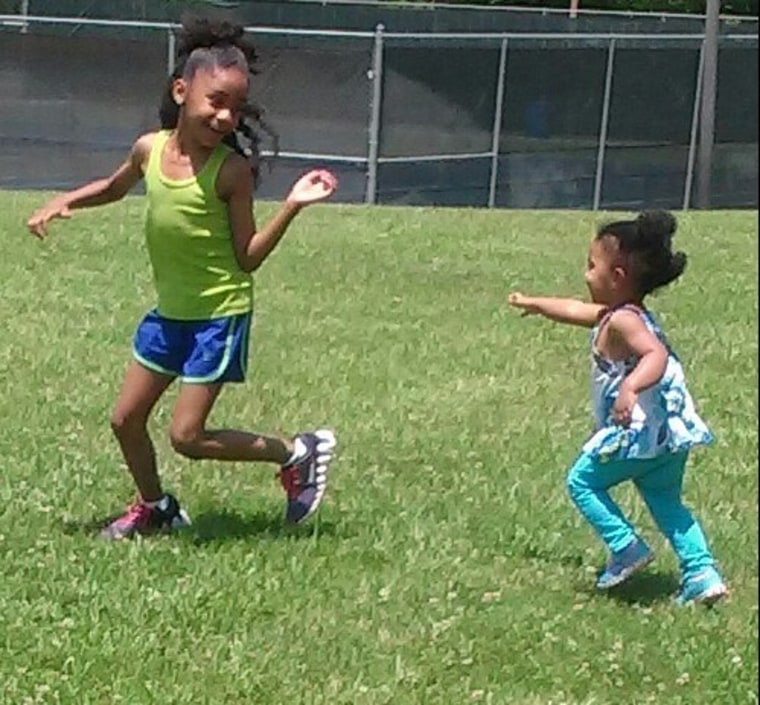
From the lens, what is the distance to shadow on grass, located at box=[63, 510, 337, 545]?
→ 5602 millimetres

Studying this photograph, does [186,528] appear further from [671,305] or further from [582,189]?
[582,189]

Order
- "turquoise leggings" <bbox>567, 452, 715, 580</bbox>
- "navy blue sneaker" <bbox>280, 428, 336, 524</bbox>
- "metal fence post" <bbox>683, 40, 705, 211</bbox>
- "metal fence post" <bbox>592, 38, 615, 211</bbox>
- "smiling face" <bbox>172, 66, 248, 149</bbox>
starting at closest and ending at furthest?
"turquoise leggings" <bbox>567, 452, 715, 580</bbox>
"smiling face" <bbox>172, 66, 248, 149</bbox>
"navy blue sneaker" <bbox>280, 428, 336, 524</bbox>
"metal fence post" <bbox>592, 38, 615, 211</bbox>
"metal fence post" <bbox>683, 40, 705, 211</bbox>

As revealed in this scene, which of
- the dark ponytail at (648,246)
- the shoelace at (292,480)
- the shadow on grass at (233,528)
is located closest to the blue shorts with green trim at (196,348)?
the shoelace at (292,480)

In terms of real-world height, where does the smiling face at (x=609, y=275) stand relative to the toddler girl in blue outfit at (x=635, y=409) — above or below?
above

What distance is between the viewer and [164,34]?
71.0ft

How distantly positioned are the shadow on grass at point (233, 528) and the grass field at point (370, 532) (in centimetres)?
1

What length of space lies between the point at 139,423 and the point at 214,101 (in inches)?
39.0

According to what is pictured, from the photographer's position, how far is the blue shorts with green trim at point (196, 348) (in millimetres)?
5469

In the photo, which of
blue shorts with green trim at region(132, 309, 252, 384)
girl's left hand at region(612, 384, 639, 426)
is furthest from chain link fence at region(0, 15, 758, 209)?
girl's left hand at region(612, 384, 639, 426)

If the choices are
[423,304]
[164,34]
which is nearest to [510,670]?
[423,304]

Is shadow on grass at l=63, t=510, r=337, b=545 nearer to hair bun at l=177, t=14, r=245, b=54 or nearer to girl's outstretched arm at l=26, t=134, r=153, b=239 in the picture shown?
girl's outstretched arm at l=26, t=134, r=153, b=239

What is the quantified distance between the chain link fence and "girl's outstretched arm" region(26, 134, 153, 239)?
14628 millimetres

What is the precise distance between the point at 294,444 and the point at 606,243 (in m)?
1.33

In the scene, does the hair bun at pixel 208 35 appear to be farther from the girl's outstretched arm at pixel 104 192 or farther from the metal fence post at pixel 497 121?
the metal fence post at pixel 497 121
